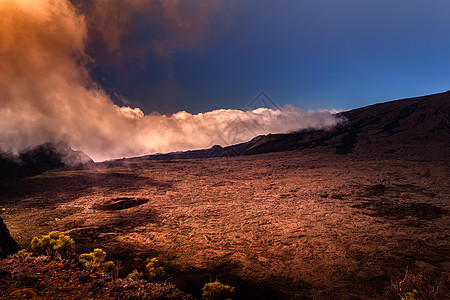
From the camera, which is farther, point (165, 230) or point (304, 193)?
point (304, 193)

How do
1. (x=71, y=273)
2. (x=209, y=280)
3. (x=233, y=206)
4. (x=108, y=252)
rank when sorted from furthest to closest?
(x=233, y=206), (x=108, y=252), (x=209, y=280), (x=71, y=273)

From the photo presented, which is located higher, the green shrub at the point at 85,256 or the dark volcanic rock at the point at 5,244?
the dark volcanic rock at the point at 5,244

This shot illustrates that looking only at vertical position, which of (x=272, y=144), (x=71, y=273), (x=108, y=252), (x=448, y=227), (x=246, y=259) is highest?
(x=272, y=144)

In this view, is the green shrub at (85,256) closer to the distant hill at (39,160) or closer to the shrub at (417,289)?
the shrub at (417,289)

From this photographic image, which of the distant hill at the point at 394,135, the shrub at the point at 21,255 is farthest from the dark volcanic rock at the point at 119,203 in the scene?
the distant hill at the point at 394,135

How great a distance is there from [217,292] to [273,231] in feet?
18.1

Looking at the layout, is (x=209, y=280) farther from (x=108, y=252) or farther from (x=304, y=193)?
(x=304, y=193)

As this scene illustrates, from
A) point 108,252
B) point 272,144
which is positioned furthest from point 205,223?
point 272,144

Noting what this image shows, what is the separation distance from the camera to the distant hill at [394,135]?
106ft

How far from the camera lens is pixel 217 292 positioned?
5.15 m

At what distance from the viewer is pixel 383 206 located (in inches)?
510

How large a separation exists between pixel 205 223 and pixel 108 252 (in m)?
4.86

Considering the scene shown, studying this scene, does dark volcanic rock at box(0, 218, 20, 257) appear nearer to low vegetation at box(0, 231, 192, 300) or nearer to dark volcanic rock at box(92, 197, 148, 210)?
low vegetation at box(0, 231, 192, 300)

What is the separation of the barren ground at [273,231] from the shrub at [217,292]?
559 mm
